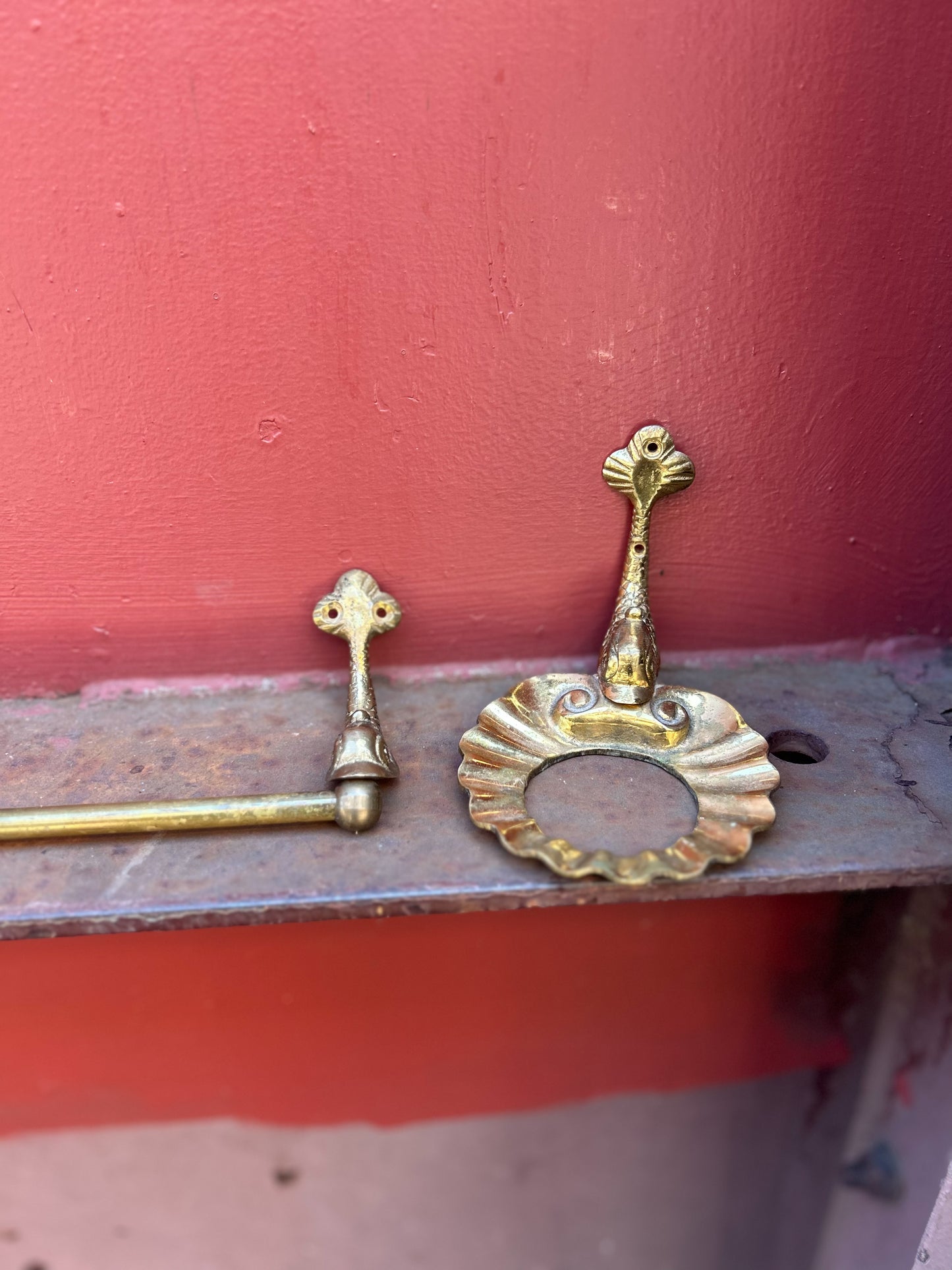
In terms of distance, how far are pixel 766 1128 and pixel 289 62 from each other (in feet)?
4.75

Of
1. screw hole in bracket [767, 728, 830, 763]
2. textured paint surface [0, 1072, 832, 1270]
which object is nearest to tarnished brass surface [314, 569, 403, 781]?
screw hole in bracket [767, 728, 830, 763]

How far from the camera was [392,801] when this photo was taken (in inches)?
28.5

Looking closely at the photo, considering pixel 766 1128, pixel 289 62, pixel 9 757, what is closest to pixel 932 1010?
pixel 766 1128

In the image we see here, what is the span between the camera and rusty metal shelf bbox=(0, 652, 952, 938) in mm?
642

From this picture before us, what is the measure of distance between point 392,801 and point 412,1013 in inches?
19.4

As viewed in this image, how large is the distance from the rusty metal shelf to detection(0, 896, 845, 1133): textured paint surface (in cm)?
31

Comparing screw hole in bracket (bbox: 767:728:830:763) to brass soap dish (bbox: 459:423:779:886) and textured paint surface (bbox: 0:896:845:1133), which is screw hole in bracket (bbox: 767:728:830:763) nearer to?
brass soap dish (bbox: 459:423:779:886)

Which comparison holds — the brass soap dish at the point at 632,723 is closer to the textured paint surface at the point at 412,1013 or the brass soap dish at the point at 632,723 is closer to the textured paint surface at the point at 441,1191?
the textured paint surface at the point at 412,1013

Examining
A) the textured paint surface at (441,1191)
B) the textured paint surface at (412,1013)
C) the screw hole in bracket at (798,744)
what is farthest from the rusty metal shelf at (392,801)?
the textured paint surface at (441,1191)

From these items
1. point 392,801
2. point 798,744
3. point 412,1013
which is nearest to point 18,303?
point 392,801

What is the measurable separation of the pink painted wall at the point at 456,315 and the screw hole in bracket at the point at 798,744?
13 centimetres

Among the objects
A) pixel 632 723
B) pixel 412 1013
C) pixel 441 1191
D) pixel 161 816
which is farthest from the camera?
pixel 441 1191

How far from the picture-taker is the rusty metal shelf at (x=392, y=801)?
642 mm

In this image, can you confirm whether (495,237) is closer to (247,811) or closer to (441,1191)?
(247,811)
